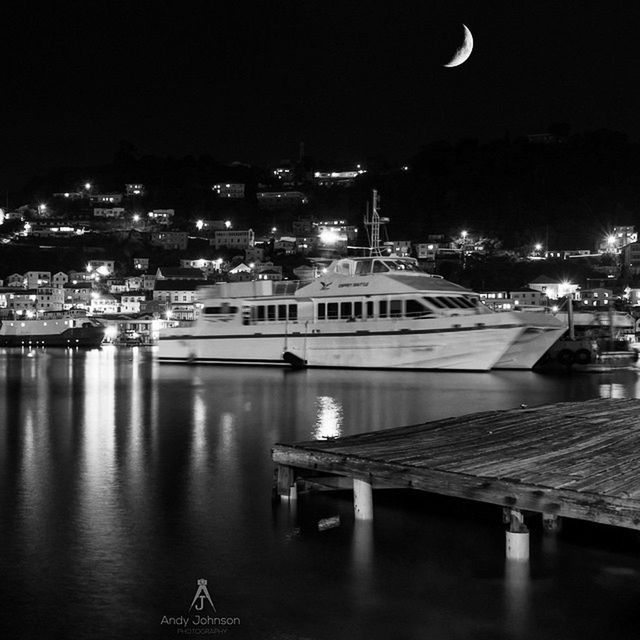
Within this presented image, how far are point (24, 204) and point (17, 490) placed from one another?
18712cm

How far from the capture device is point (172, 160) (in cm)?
19725

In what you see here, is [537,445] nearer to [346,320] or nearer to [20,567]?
[20,567]

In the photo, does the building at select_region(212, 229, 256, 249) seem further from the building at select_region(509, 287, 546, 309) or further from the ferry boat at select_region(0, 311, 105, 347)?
the building at select_region(509, 287, 546, 309)

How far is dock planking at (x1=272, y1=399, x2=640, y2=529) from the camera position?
730 centimetres

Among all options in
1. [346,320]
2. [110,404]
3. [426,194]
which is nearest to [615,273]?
[426,194]

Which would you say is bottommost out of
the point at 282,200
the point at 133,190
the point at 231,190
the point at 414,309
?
the point at 414,309

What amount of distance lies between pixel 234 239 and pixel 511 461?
451ft

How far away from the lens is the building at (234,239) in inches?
5600

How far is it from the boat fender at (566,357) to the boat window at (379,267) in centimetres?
1034

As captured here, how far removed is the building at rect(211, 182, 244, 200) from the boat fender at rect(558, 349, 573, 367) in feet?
475
